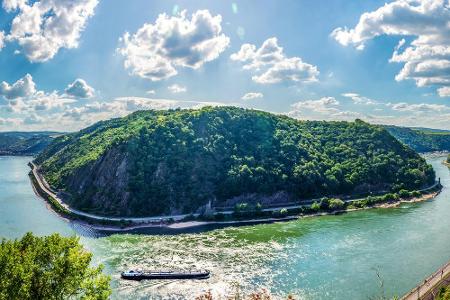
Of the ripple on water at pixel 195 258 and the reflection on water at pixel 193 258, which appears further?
the reflection on water at pixel 193 258

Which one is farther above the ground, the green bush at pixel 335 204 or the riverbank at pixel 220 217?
the green bush at pixel 335 204

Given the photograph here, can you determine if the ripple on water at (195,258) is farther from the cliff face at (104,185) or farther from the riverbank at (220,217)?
the cliff face at (104,185)

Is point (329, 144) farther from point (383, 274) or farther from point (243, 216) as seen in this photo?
point (383, 274)

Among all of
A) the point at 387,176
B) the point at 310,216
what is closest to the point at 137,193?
the point at 310,216

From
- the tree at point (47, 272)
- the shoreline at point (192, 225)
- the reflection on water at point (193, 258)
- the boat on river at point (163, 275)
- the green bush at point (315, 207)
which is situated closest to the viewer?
the tree at point (47, 272)

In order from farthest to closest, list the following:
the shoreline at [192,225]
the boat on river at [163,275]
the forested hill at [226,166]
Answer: the forested hill at [226,166]
the shoreline at [192,225]
the boat on river at [163,275]

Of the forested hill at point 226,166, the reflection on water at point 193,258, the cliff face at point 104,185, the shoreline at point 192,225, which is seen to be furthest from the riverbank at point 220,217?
the reflection on water at point 193,258

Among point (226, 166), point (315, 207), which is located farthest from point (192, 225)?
point (315, 207)
